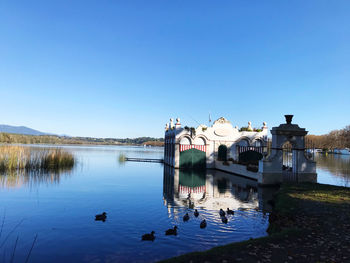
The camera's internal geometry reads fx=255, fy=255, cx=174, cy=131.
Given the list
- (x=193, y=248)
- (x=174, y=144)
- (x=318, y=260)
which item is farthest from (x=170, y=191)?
(x=174, y=144)

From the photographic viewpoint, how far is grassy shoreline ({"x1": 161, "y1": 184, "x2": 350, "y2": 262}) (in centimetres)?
677

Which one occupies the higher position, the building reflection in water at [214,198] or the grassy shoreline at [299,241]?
the grassy shoreline at [299,241]

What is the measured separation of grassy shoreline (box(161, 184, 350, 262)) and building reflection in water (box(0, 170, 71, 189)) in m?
19.4

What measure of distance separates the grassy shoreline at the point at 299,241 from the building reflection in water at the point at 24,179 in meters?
19.4

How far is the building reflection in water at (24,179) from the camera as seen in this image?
2150 centimetres

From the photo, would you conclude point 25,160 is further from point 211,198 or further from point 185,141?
point 211,198

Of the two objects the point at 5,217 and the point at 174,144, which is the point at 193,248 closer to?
the point at 5,217

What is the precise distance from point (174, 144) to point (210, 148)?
5.74 metres

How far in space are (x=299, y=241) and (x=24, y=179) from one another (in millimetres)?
24232

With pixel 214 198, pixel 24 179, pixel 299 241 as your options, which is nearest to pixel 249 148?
pixel 214 198

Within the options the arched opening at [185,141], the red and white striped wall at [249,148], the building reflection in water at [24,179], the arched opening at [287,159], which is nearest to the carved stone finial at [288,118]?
the arched opening at [287,159]

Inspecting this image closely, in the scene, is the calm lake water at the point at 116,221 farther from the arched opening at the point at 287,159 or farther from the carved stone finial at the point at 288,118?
the carved stone finial at the point at 288,118

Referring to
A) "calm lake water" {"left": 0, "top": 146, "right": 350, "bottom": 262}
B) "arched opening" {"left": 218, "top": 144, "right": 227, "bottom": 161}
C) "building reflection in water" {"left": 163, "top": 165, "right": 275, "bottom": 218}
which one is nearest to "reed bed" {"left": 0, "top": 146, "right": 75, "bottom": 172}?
"calm lake water" {"left": 0, "top": 146, "right": 350, "bottom": 262}

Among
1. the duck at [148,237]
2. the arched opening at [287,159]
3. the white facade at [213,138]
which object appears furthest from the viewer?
the white facade at [213,138]
